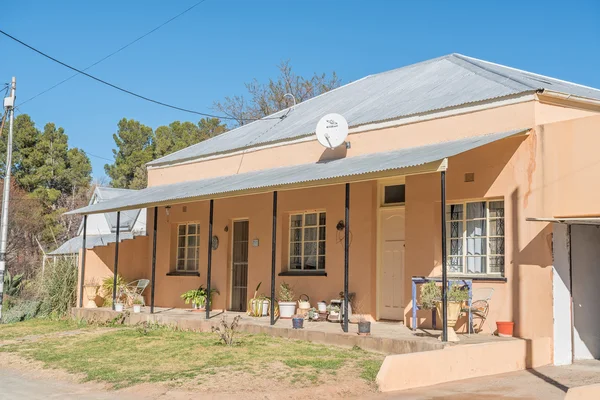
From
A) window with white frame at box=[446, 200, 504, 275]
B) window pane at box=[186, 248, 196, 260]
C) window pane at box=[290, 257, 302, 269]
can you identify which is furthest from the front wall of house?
window with white frame at box=[446, 200, 504, 275]

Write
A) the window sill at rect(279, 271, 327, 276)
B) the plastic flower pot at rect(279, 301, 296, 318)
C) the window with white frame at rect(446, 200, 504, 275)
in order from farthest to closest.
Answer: the window sill at rect(279, 271, 327, 276) < the plastic flower pot at rect(279, 301, 296, 318) < the window with white frame at rect(446, 200, 504, 275)

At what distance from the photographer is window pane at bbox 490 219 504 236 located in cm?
1102

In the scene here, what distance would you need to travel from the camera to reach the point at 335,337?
10680mm

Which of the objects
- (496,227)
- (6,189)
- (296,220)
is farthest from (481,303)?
(6,189)

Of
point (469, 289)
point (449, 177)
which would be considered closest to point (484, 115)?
point (449, 177)

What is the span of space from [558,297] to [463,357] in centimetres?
213

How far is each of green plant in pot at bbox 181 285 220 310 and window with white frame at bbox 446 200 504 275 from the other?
6370 mm

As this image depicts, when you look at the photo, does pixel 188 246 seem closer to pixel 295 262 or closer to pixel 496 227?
pixel 295 262

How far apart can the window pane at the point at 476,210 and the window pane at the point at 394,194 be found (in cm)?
140

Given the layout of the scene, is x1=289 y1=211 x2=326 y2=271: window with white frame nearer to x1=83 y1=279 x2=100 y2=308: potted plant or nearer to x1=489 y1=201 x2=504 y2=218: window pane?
x1=489 y1=201 x2=504 y2=218: window pane

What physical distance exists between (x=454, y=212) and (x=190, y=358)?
193 inches

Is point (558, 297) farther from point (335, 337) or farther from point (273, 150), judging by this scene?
point (273, 150)

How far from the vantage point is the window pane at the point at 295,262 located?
1447 cm

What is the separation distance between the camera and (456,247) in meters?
11.7
